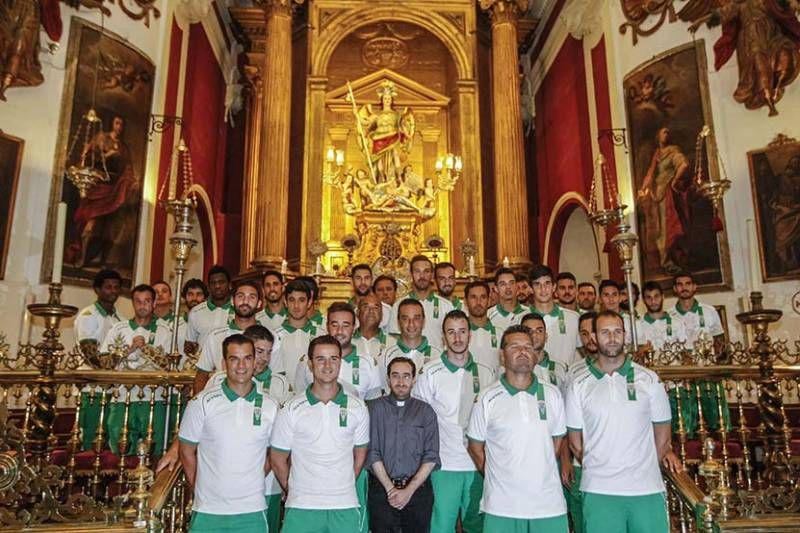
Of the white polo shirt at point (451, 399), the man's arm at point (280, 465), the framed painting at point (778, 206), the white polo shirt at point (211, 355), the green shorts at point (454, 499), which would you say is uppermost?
the framed painting at point (778, 206)

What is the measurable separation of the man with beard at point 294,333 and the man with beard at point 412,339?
761 millimetres

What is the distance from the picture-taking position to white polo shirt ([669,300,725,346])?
6492mm

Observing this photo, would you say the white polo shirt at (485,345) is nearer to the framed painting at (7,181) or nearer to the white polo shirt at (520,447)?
the white polo shirt at (520,447)

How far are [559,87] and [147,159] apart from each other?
8.02m

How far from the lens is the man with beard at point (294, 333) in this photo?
4.86 metres

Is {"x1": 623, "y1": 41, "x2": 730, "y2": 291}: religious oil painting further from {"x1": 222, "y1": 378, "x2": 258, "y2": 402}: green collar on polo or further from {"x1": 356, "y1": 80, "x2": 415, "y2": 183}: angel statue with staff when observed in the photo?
{"x1": 222, "y1": 378, "x2": 258, "y2": 402}: green collar on polo

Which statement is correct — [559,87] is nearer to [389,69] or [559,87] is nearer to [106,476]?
[389,69]

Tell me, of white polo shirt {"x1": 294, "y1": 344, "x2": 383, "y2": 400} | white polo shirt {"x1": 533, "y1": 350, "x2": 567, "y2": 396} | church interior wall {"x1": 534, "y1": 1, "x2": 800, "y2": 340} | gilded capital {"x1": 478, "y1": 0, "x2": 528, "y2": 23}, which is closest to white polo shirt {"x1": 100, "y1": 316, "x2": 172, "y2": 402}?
white polo shirt {"x1": 294, "y1": 344, "x2": 383, "y2": 400}

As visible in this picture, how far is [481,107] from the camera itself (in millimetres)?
12992

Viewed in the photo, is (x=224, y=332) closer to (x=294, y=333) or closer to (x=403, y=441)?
(x=294, y=333)

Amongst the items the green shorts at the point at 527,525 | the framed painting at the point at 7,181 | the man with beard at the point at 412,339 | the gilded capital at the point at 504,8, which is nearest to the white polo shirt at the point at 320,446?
the green shorts at the point at 527,525

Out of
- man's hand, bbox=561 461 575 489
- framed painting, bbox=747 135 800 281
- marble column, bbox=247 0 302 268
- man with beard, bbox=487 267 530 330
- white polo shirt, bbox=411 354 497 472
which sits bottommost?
man's hand, bbox=561 461 575 489

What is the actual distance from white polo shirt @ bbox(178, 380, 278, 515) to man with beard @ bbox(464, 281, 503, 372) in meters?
1.91

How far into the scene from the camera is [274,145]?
39.3 ft
